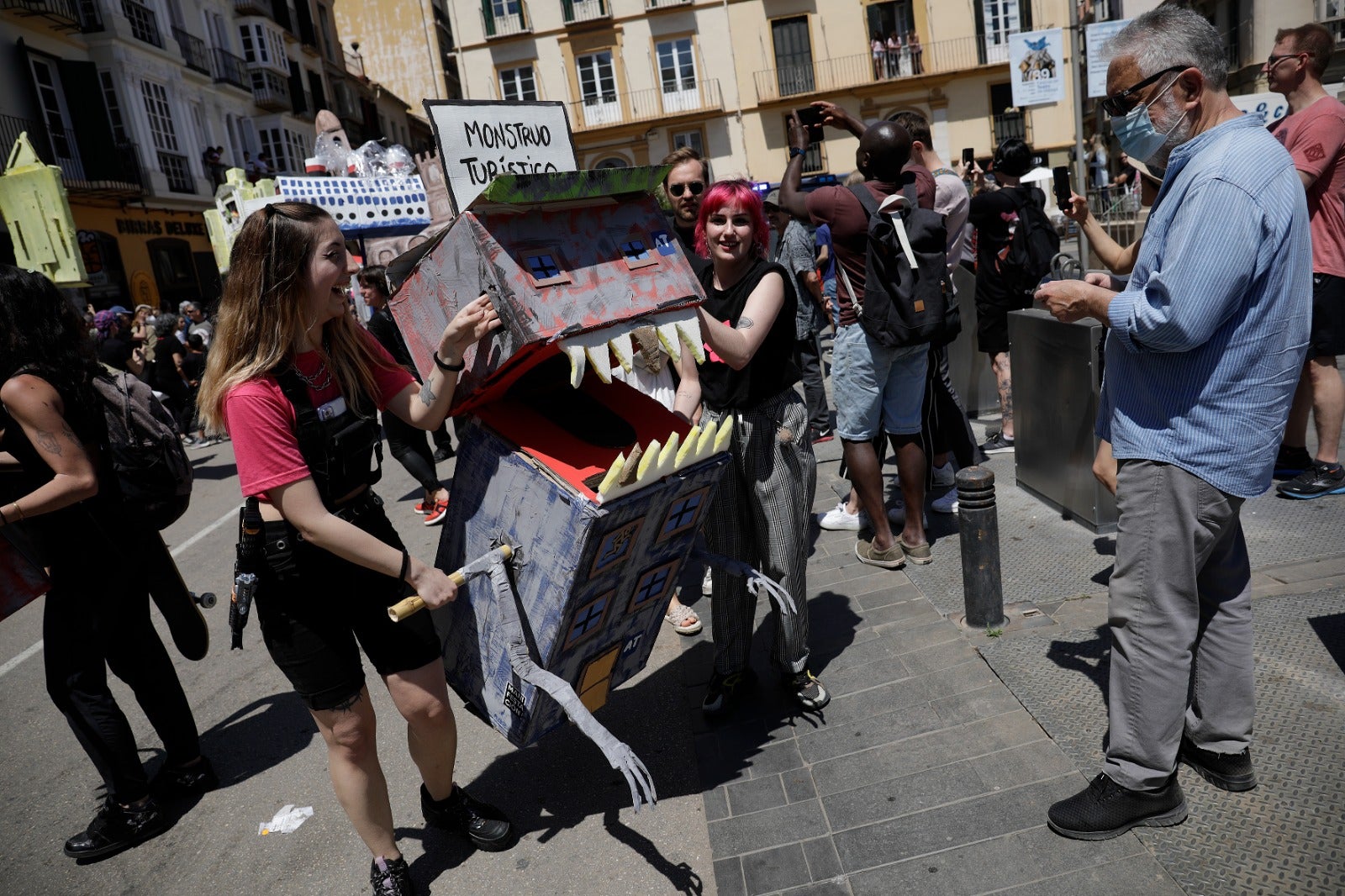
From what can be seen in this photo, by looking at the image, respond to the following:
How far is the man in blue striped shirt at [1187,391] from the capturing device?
85.1 inches

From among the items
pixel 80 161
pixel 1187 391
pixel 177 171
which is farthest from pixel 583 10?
pixel 1187 391

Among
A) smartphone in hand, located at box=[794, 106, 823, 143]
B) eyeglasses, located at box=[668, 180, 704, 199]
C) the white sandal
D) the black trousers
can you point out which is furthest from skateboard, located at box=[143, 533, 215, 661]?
smartphone in hand, located at box=[794, 106, 823, 143]

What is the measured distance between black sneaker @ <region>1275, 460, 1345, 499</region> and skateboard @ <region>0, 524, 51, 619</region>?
223 inches

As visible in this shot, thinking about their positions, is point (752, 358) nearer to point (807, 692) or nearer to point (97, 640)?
point (807, 692)

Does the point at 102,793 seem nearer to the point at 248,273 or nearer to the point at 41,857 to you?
the point at 41,857

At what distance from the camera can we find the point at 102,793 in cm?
372

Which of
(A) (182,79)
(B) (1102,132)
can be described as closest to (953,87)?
(B) (1102,132)

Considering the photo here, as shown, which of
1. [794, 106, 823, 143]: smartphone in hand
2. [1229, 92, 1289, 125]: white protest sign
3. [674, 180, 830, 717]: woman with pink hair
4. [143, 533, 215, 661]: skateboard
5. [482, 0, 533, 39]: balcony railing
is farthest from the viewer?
[482, 0, 533, 39]: balcony railing

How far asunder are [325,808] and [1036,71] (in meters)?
14.8

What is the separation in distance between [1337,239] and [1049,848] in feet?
12.5

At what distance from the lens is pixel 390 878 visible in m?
2.66

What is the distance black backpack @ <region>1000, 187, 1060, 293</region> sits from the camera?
591 cm

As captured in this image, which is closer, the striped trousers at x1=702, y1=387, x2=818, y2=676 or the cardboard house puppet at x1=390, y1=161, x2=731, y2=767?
the cardboard house puppet at x1=390, y1=161, x2=731, y2=767

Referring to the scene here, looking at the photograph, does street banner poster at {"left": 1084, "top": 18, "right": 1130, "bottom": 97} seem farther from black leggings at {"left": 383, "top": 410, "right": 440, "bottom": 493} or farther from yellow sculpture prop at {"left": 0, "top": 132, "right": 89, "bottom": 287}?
yellow sculpture prop at {"left": 0, "top": 132, "right": 89, "bottom": 287}
